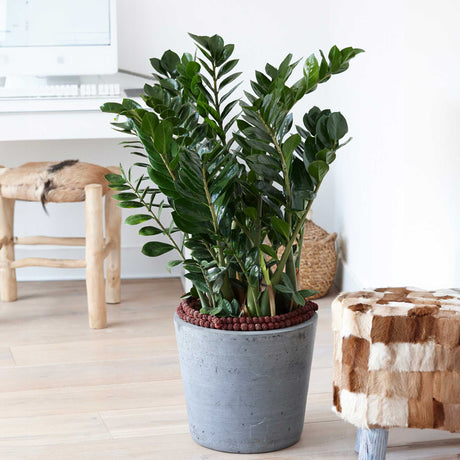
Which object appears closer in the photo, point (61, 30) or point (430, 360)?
point (430, 360)

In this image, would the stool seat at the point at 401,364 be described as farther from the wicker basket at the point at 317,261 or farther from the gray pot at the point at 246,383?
the wicker basket at the point at 317,261

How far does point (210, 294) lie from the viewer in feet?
5.13

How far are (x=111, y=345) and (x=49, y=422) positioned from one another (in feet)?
1.76

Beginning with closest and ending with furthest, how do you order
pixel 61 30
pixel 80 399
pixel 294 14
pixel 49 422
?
pixel 49 422 < pixel 80 399 < pixel 61 30 < pixel 294 14

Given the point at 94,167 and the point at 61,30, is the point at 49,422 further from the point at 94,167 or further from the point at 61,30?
the point at 61,30

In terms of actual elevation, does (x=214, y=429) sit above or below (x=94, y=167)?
below

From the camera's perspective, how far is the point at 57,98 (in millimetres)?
2471

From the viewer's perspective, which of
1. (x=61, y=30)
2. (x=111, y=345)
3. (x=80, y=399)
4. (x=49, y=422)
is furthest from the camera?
(x=61, y=30)

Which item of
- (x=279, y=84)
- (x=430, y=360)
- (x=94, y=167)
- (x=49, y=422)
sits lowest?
(x=49, y=422)

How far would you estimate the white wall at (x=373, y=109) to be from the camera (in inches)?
73.2

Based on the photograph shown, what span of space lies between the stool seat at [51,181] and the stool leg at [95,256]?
54mm

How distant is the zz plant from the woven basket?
1.11 metres

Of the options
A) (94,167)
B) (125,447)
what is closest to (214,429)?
(125,447)

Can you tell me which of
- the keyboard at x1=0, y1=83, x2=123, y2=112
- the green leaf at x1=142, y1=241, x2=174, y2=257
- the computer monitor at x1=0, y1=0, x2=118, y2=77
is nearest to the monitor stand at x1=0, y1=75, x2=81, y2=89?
the computer monitor at x1=0, y1=0, x2=118, y2=77
